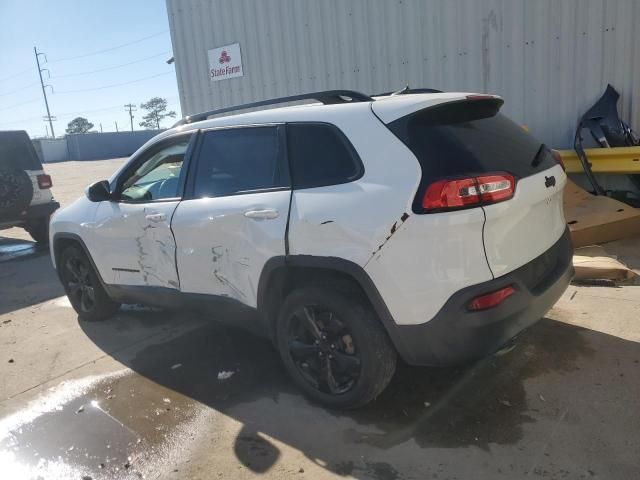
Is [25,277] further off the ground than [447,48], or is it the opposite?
[447,48]

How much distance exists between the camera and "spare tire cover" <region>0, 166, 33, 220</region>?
25.3ft

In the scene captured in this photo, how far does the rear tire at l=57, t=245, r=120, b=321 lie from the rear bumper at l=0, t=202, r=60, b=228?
3775 millimetres

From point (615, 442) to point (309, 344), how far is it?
1649 millimetres

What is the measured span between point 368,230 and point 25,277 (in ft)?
19.8

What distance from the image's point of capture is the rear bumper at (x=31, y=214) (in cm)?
800

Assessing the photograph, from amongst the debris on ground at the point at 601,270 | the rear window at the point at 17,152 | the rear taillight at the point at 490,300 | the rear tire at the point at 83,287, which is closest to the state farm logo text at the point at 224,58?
the rear window at the point at 17,152

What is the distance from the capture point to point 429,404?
3.07 meters

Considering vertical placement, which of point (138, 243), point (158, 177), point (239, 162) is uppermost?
point (239, 162)

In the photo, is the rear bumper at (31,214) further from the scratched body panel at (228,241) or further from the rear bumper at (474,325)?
the rear bumper at (474,325)

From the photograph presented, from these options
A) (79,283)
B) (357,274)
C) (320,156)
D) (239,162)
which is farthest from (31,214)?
(357,274)

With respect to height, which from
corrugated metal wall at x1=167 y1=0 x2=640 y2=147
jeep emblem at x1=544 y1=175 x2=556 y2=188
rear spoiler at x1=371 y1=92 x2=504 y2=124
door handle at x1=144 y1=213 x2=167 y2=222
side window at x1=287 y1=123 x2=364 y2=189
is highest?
corrugated metal wall at x1=167 y1=0 x2=640 y2=147

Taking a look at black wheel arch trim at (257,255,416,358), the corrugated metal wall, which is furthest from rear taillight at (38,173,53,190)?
black wheel arch trim at (257,255,416,358)

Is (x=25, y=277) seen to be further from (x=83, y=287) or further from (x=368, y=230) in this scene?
(x=368, y=230)

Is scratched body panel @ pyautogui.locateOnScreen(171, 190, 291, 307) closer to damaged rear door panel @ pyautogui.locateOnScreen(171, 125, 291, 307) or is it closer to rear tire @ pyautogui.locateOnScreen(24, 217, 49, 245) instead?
damaged rear door panel @ pyautogui.locateOnScreen(171, 125, 291, 307)
